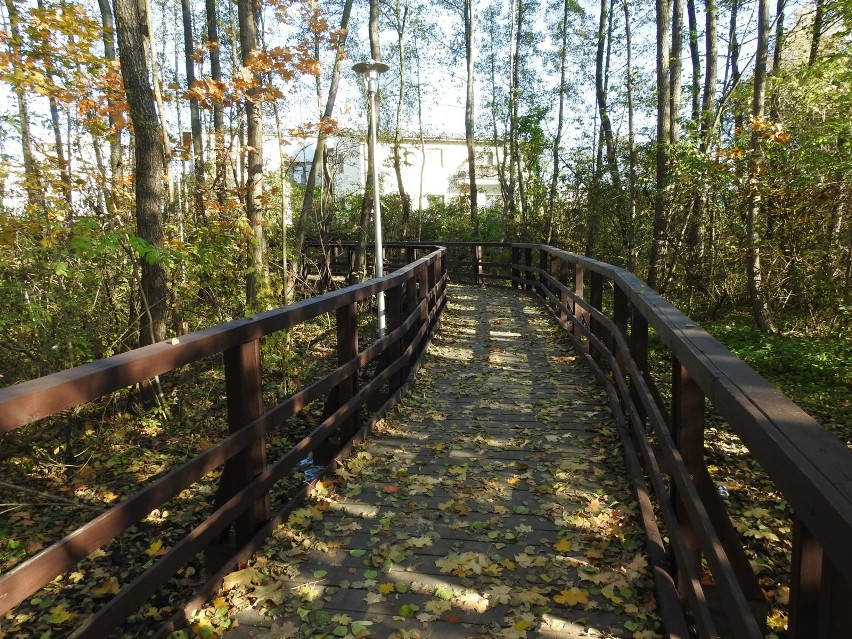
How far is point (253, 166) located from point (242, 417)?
271 inches

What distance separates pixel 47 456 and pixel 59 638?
2.89m

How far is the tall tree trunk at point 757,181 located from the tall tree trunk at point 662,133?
1930 mm

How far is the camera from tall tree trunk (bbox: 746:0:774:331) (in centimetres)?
990

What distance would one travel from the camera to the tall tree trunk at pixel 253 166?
870 centimetres

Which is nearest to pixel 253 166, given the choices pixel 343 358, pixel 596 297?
pixel 596 297

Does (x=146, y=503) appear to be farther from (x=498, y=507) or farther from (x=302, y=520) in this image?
(x=498, y=507)

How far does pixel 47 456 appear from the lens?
20.9ft

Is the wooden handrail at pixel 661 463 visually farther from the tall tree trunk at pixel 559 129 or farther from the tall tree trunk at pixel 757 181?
the tall tree trunk at pixel 559 129

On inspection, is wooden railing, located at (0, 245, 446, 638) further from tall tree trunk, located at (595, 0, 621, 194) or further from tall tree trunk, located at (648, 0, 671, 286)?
tall tree trunk, located at (595, 0, 621, 194)

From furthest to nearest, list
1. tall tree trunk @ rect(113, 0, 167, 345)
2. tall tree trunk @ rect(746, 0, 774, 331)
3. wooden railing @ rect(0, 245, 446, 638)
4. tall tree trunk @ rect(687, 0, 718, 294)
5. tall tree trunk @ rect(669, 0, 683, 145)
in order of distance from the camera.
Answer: tall tree trunk @ rect(669, 0, 683, 145), tall tree trunk @ rect(687, 0, 718, 294), tall tree trunk @ rect(746, 0, 774, 331), tall tree trunk @ rect(113, 0, 167, 345), wooden railing @ rect(0, 245, 446, 638)

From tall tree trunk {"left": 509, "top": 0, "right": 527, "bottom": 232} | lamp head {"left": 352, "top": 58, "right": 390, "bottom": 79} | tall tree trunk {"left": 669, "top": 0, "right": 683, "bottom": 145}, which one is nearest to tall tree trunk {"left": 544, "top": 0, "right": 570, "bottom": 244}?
tall tree trunk {"left": 509, "top": 0, "right": 527, "bottom": 232}

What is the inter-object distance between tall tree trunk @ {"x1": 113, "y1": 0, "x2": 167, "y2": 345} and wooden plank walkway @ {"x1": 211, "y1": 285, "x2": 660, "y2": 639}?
11.8ft

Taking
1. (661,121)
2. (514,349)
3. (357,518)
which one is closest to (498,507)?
(357,518)

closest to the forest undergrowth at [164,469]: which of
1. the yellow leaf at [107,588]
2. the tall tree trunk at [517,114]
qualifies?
the yellow leaf at [107,588]
